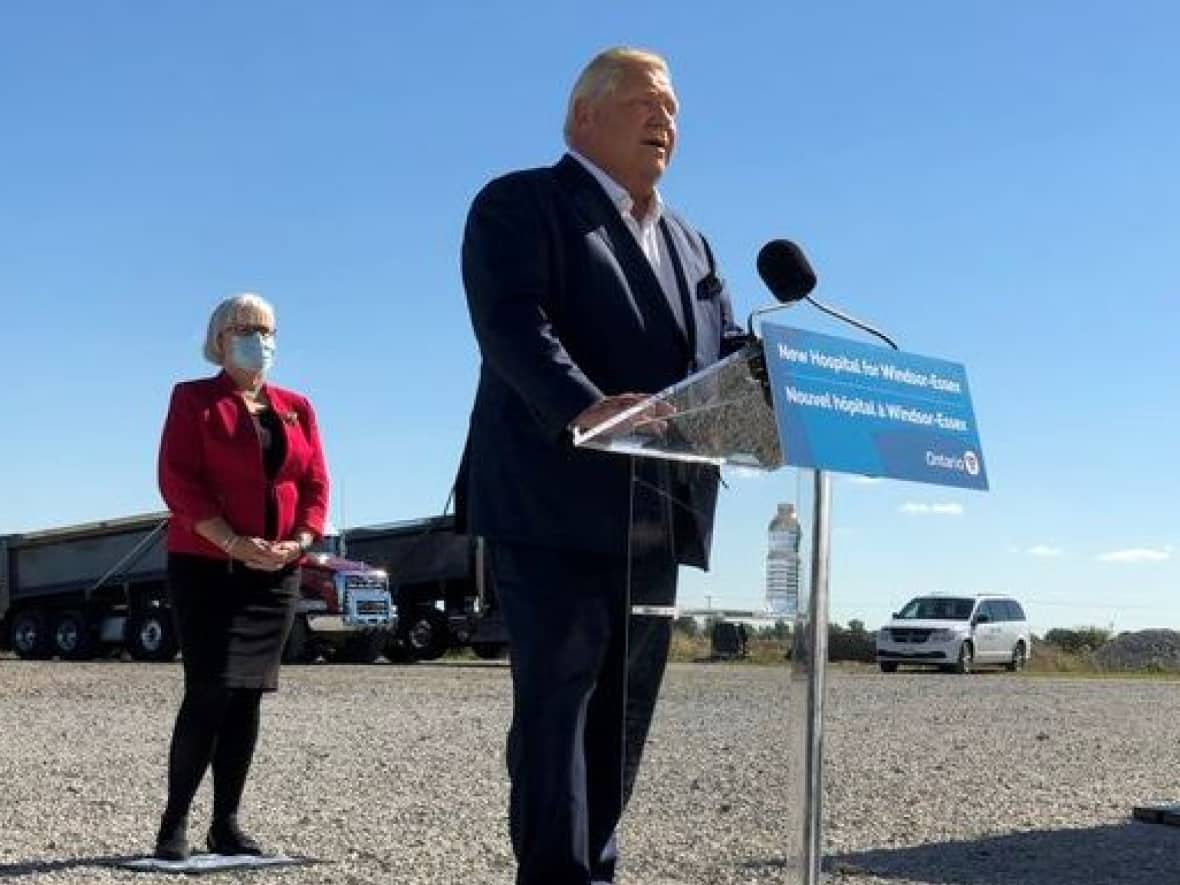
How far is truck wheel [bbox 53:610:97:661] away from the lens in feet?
96.4

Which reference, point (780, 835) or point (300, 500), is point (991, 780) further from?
point (780, 835)

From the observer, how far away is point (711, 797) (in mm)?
4398

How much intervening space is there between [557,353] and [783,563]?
2.16 feet

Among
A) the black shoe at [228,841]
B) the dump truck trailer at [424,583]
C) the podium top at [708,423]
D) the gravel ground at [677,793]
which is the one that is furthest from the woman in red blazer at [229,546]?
the dump truck trailer at [424,583]

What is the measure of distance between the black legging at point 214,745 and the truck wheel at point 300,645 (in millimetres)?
19771

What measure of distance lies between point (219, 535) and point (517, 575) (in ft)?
7.85

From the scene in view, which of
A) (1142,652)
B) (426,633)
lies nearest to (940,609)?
(1142,652)

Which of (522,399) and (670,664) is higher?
(522,399)

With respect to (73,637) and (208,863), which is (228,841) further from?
(73,637)

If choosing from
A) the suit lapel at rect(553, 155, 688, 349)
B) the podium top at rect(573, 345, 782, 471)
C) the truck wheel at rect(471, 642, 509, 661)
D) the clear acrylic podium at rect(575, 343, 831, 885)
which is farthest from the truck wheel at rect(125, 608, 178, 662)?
the podium top at rect(573, 345, 782, 471)

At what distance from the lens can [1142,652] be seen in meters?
40.4

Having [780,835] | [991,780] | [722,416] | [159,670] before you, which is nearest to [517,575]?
[722,416]

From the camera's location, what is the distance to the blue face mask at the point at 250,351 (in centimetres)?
603

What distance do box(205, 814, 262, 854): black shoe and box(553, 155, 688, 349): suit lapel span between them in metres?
3.03
